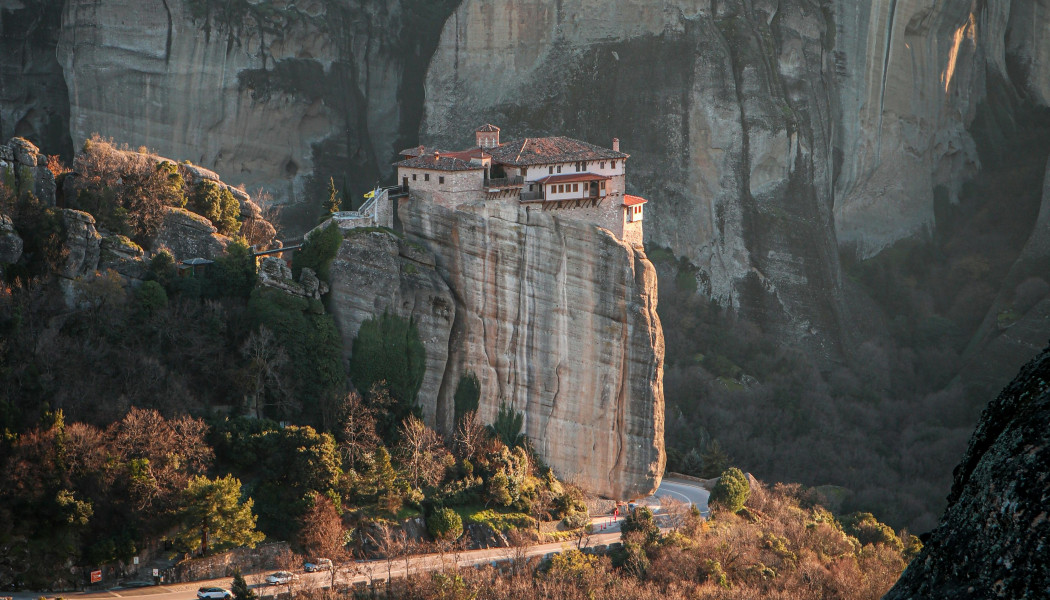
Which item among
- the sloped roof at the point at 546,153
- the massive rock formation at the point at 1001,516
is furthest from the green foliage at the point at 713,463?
the massive rock formation at the point at 1001,516

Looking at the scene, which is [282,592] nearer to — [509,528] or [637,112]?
[509,528]

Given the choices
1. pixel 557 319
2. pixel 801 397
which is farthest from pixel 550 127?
A: pixel 557 319

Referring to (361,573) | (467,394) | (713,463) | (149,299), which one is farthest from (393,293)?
(713,463)

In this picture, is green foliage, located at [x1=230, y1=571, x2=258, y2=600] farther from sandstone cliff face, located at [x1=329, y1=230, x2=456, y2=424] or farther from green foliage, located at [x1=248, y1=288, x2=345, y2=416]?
sandstone cliff face, located at [x1=329, y1=230, x2=456, y2=424]

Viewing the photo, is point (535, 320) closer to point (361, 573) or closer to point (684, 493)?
point (684, 493)

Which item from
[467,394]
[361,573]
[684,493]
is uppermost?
[467,394]

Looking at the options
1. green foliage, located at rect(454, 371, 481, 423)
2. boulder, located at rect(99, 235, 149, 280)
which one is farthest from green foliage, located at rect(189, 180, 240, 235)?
green foliage, located at rect(454, 371, 481, 423)
